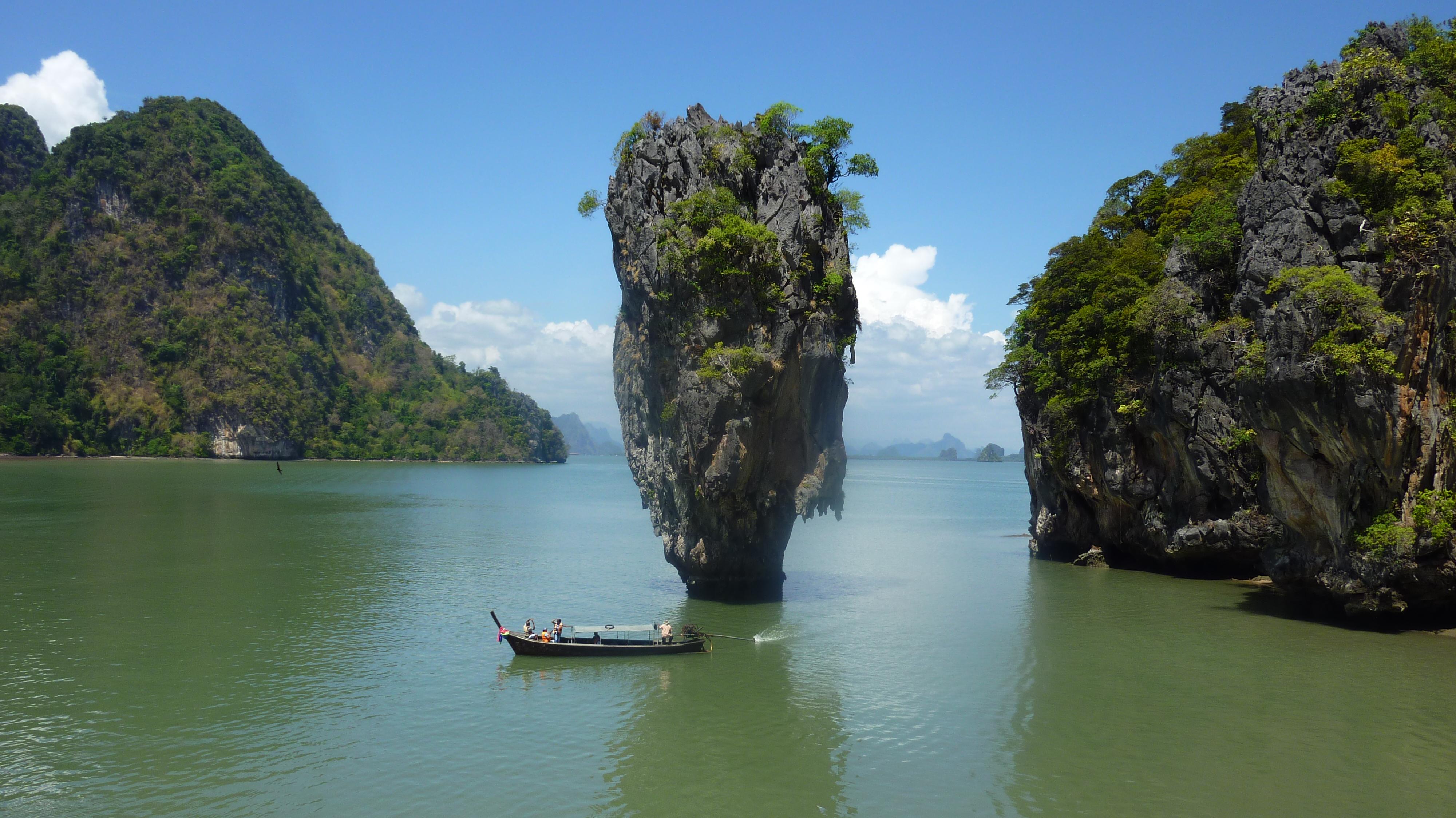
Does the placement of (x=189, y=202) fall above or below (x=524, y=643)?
above

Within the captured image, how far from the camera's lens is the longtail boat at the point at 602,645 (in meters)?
24.5

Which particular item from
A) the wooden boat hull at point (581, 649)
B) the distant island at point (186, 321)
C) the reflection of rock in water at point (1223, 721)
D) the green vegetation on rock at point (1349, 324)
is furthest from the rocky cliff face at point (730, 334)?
the distant island at point (186, 321)

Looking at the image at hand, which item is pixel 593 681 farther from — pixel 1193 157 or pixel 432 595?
pixel 1193 157

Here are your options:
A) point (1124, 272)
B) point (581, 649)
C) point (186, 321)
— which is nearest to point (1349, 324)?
point (1124, 272)

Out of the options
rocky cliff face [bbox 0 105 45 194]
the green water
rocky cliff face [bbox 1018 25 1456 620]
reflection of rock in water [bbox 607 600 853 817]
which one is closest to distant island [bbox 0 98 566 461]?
rocky cliff face [bbox 0 105 45 194]

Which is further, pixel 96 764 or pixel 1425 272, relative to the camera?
pixel 1425 272

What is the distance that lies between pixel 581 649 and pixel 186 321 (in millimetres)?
128111

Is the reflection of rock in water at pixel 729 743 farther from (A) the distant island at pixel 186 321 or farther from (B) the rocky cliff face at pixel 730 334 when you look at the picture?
(A) the distant island at pixel 186 321

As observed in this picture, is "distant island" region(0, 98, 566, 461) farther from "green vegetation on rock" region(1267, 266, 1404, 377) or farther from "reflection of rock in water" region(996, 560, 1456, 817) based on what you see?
"green vegetation on rock" region(1267, 266, 1404, 377)

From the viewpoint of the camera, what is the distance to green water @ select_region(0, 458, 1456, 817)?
16.0 m

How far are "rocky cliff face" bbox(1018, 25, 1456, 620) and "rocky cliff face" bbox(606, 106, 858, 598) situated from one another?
13.0 m

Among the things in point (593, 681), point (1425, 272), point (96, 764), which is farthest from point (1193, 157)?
point (96, 764)

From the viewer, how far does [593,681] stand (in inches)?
902

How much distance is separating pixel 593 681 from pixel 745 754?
6304mm
